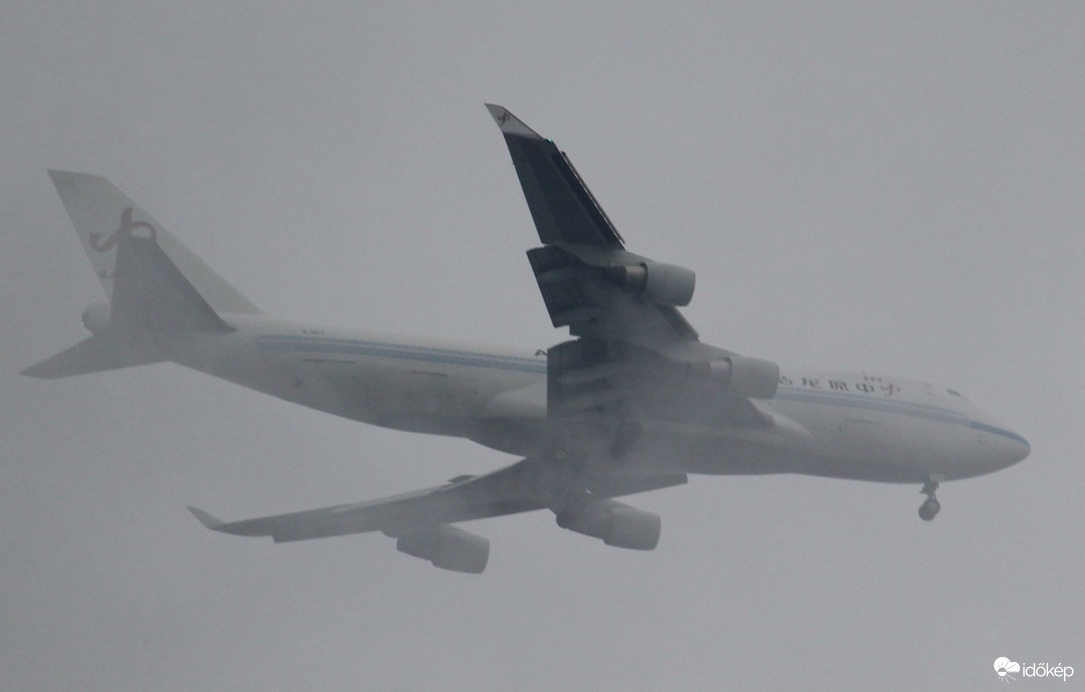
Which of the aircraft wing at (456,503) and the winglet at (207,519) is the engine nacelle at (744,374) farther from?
the winglet at (207,519)

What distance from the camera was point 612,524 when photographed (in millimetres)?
25766

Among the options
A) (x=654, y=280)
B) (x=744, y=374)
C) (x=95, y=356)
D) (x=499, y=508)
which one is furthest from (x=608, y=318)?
(x=95, y=356)

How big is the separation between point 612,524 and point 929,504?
6315 millimetres

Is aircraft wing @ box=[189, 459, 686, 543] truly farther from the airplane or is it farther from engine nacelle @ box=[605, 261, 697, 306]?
engine nacelle @ box=[605, 261, 697, 306]

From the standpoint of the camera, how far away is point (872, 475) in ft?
85.1

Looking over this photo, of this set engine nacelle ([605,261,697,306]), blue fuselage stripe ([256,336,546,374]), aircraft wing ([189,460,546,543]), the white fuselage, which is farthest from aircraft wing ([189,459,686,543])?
engine nacelle ([605,261,697,306])

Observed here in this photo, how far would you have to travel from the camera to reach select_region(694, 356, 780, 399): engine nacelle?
21562 millimetres

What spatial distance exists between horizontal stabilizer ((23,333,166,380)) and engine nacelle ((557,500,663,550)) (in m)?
8.84

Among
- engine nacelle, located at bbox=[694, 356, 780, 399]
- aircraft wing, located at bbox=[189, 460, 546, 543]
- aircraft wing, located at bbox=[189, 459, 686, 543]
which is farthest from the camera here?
aircraft wing, located at bbox=[189, 460, 546, 543]

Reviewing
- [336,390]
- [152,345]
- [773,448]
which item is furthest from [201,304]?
[773,448]

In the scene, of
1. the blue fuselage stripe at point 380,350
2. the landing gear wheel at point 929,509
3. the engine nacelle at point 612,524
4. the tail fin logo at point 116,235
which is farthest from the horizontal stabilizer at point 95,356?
the landing gear wheel at point 929,509

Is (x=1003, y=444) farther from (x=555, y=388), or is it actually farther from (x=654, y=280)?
(x=654, y=280)

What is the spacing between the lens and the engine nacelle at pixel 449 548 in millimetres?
27188

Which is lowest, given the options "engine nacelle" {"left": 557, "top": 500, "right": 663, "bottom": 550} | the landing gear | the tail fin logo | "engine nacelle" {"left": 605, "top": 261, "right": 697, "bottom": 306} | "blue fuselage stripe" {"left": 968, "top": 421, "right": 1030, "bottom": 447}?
"engine nacelle" {"left": 557, "top": 500, "right": 663, "bottom": 550}
